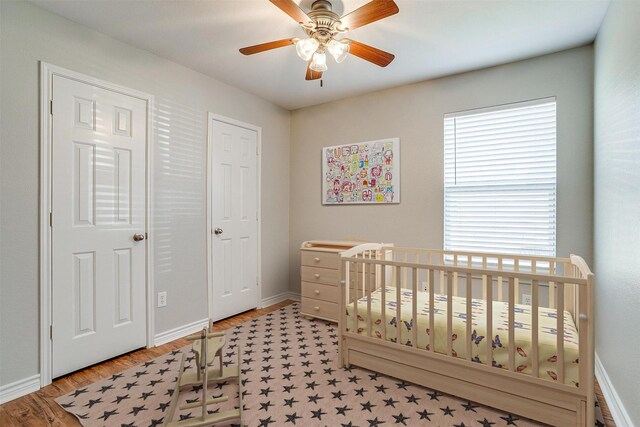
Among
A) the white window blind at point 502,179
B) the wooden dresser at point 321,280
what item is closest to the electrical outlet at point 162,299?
the wooden dresser at point 321,280

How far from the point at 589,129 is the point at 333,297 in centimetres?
250

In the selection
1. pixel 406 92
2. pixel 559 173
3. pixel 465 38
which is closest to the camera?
pixel 465 38

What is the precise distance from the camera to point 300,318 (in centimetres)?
322

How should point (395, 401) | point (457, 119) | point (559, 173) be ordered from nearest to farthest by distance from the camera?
point (395, 401)
point (559, 173)
point (457, 119)

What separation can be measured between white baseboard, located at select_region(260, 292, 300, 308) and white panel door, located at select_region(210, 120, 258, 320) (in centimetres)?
16

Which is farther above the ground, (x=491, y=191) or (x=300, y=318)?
(x=491, y=191)

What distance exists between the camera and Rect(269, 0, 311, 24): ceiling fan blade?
1.49 m

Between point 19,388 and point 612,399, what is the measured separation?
3.37 metres

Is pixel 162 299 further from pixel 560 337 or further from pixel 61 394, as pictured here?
pixel 560 337

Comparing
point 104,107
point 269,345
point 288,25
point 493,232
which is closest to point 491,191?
point 493,232

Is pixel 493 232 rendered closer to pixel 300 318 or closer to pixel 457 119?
pixel 457 119

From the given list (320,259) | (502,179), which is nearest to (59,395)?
(320,259)

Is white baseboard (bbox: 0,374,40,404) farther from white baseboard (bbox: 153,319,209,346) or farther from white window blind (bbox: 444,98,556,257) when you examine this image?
white window blind (bbox: 444,98,556,257)

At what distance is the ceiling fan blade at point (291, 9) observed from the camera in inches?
58.6
